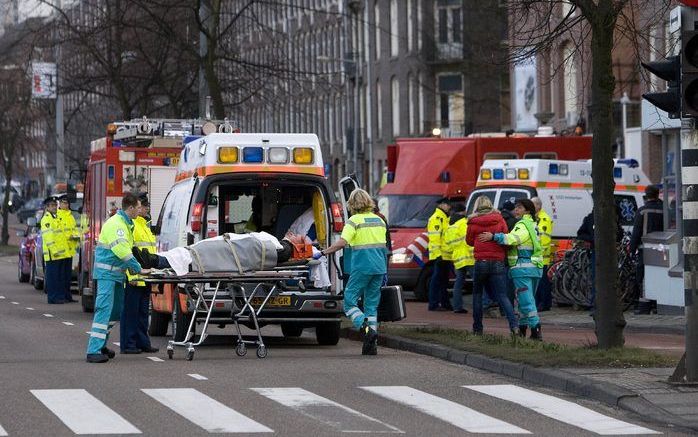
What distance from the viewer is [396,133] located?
6844cm

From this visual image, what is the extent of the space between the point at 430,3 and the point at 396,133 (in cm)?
592

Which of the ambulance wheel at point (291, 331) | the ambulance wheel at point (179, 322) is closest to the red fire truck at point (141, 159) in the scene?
the ambulance wheel at point (291, 331)

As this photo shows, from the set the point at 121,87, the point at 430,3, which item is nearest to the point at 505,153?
the point at 121,87

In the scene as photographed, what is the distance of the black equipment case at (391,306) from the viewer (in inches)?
728

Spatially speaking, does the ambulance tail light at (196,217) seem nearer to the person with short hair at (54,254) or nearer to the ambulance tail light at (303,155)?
the ambulance tail light at (303,155)

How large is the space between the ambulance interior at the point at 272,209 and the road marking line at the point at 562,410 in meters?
5.24

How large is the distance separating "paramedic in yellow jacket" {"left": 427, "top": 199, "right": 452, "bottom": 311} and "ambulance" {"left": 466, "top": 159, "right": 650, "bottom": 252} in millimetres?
1352

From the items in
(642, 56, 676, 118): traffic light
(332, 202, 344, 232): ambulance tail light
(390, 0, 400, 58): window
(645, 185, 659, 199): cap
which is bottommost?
(332, 202, 344, 232): ambulance tail light

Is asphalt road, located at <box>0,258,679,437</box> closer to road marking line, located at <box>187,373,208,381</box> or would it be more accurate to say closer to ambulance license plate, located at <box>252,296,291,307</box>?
road marking line, located at <box>187,373,208,381</box>

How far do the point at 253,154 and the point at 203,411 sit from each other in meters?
6.46

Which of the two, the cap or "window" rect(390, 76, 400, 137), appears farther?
"window" rect(390, 76, 400, 137)

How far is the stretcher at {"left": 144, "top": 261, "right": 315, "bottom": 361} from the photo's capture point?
17.0m

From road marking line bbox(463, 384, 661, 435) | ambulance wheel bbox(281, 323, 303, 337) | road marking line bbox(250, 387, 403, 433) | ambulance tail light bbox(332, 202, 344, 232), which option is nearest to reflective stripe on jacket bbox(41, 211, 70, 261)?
ambulance wheel bbox(281, 323, 303, 337)

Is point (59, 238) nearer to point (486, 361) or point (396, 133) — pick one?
point (486, 361)
